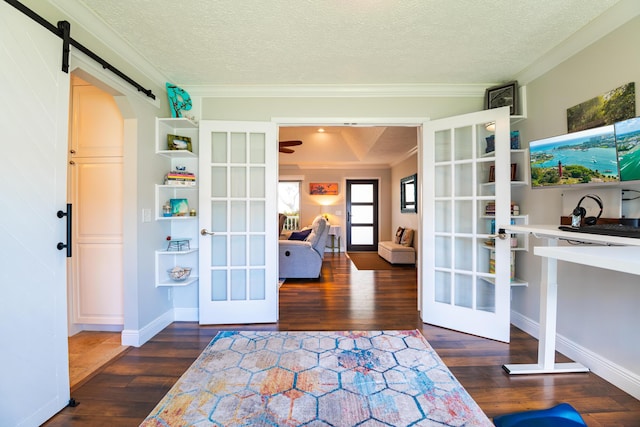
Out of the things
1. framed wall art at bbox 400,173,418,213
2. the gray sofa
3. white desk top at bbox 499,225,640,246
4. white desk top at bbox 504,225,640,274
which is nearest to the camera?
white desk top at bbox 504,225,640,274

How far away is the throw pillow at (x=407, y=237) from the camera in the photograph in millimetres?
5852

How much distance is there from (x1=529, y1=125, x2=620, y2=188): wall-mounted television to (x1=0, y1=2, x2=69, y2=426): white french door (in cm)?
312

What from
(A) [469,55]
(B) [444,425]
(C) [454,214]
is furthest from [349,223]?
(B) [444,425]

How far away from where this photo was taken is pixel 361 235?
7.88 metres

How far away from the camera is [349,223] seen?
310 inches

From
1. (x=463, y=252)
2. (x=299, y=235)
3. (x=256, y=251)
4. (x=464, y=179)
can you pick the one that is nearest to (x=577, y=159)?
(x=464, y=179)

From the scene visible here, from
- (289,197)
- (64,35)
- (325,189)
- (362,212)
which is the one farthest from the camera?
(289,197)

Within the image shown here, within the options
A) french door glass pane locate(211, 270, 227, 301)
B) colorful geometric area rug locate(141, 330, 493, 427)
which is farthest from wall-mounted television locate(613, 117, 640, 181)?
french door glass pane locate(211, 270, 227, 301)

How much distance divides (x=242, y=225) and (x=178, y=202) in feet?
2.16

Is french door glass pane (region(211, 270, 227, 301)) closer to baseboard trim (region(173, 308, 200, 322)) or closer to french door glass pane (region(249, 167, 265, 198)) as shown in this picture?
baseboard trim (region(173, 308, 200, 322))

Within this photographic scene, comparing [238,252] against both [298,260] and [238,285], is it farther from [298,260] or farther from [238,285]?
[298,260]

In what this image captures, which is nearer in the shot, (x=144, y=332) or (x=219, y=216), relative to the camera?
(x=144, y=332)

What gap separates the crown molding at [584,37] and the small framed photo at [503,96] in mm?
124

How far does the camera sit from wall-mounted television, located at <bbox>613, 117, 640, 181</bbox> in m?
1.39
